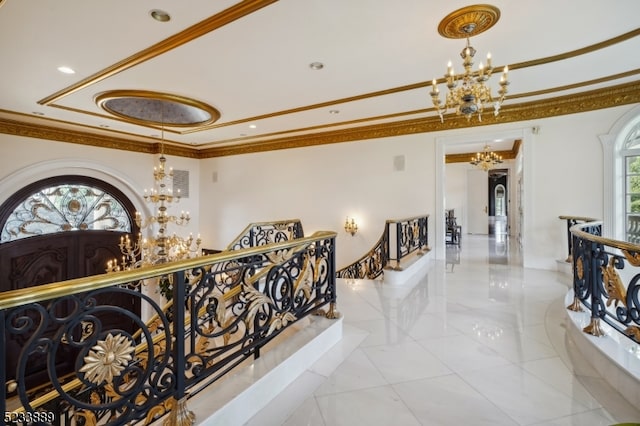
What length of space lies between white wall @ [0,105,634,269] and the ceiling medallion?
2.17 meters

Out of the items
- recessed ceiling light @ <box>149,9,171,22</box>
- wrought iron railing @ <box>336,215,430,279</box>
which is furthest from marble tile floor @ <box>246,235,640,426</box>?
recessed ceiling light @ <box>149,9,171,22</box>

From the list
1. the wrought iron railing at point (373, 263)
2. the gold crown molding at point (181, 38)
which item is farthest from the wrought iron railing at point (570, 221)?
the gold crown molding at point (181, 38)

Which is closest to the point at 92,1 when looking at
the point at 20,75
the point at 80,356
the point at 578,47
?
the point at 20,75

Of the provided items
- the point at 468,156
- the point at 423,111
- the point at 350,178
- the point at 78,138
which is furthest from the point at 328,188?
the point at 468,156

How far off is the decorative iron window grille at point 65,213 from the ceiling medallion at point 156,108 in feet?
8.28

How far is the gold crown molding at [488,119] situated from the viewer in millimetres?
5094

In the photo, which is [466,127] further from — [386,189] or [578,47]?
[578,47]

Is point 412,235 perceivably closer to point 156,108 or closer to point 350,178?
point 350,178

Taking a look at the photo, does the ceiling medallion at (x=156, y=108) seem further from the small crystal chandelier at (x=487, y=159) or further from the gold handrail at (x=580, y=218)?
the small crystal chandelier at (x=487, y=159)

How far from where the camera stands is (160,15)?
2.96 m

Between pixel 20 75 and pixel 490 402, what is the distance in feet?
21.7

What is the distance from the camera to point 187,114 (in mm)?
6512

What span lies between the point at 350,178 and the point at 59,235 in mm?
7000

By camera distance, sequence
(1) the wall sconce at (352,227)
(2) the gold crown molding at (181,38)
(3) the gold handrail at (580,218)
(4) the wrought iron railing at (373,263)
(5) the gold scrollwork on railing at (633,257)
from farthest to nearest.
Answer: (1) the wall sconce at (352,227), (4) the wrought iron railing at (373,263), (3) the gold handrail at (580,218), (2) the gold crown molding at (181,38), (5) the gold scrollwork on railing at (633,257)
